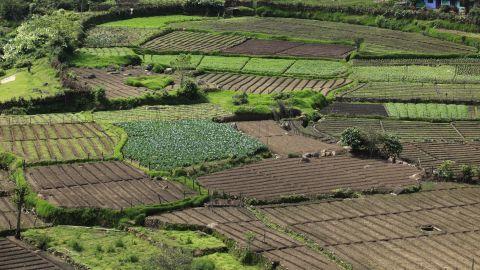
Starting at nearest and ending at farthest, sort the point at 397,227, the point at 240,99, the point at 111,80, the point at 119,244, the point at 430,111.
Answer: the point at 119,244
the point at 397,227
the point at 430,111
the point at 240,99
the point at 111,80

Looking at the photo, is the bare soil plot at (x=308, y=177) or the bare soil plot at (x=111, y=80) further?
the bare soil plot at (x=111, y=80)

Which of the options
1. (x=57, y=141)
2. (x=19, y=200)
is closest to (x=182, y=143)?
(x=57, y=141)

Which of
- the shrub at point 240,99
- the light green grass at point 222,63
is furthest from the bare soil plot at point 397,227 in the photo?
the light green grass at point 222,63

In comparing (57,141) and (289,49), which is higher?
(289,49)

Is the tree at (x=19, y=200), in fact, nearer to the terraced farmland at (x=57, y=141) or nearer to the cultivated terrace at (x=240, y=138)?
the cultivated terrace at (x=240, y=138)

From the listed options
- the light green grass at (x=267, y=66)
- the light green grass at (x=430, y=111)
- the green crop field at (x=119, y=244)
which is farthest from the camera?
the light green grass at (x=267, y=66)

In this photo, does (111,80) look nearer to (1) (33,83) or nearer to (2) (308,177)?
(1) (33,83)
